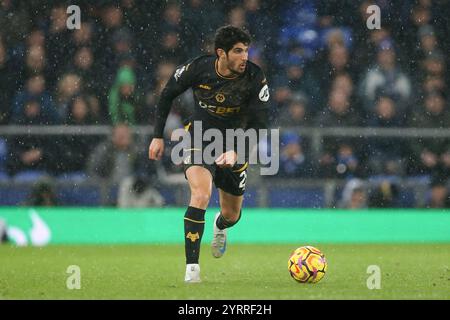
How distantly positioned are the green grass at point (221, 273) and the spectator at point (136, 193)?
598 millimetres

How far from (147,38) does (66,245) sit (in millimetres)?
3161

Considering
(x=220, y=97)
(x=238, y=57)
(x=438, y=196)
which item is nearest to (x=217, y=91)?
(x=220, y=97)

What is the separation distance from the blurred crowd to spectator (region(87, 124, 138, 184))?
0.01 m

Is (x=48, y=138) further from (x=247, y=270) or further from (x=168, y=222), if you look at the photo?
(x=247, y=270)

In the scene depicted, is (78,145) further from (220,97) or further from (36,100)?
(220,97)

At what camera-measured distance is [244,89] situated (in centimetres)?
812

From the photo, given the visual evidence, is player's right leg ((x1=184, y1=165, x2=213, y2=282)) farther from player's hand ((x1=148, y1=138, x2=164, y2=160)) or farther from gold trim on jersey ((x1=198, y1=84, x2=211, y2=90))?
gold trim on jersey ((x1=198, y1=84, x2=211, y2=90))

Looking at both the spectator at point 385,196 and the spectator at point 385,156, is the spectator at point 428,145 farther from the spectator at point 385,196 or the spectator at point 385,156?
the spectator at point 385,196

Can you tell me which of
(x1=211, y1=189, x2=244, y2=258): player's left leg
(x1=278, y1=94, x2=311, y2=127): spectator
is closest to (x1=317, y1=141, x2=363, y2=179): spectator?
(x1=278, y1=94, x2=311, y2=127): spectator

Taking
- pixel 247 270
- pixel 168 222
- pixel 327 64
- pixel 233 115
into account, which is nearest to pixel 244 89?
pixel 233 115

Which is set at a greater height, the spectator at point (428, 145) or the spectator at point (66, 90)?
the spectator at point (66, 90)

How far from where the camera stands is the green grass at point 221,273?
7.00 metres

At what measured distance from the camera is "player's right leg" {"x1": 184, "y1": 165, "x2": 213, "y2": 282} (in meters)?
7.62

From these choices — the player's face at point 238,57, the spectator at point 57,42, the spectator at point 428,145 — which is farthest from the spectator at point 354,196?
the player's face at point 238,57
